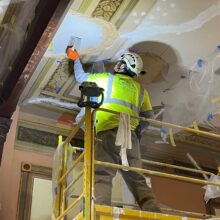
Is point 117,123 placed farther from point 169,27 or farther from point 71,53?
point 169,27

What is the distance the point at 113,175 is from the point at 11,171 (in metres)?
1.61

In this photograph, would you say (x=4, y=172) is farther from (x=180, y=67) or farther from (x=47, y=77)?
(x=180, y=67)

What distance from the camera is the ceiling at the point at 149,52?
4.07 metres

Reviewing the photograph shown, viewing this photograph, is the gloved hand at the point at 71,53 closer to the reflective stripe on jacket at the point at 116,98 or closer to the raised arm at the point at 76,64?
the raised arm at the point at 76,64

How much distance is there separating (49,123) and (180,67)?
1850 mm

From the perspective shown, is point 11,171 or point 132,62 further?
point 11,171

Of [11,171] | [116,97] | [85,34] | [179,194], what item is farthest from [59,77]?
[179,194]

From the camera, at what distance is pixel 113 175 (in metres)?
3.73

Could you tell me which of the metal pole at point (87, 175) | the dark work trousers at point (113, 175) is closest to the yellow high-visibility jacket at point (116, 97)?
the dark work trousers at point (113, 175)

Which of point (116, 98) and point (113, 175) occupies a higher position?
point (116, 98)

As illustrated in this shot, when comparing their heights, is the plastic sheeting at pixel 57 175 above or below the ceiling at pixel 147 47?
below

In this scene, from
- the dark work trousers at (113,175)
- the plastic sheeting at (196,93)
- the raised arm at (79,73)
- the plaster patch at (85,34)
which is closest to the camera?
the dark work trousers at (113,175)

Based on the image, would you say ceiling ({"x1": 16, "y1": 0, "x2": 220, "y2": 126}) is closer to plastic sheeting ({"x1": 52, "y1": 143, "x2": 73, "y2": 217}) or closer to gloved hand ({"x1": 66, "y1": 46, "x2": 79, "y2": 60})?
gloved hand ({"x1": 66, "y1": 46, "x2": 79, "y2": 60})

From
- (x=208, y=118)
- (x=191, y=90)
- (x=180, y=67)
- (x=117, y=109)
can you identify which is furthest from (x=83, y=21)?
(x=208, y=118)
